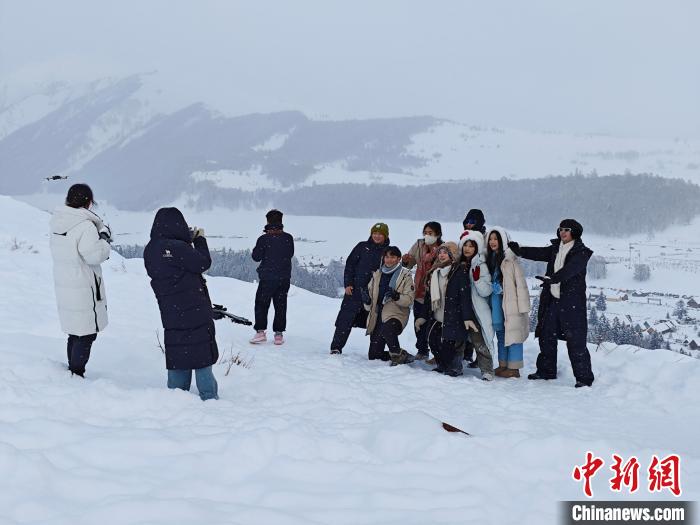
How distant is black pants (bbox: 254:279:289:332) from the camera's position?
8461 millimetres

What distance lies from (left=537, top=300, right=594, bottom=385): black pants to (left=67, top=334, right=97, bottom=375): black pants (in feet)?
17.4

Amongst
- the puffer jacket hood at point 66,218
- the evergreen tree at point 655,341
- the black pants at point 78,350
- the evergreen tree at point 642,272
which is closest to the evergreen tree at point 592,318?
the evergreen tree at point 655,341

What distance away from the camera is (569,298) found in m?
6.64

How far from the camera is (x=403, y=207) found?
178 m

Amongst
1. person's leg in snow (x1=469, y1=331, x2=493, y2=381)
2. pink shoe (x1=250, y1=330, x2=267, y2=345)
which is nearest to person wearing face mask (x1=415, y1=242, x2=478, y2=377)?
person's leg in snow (x1=469, y1=331, x2=493, y2=381)

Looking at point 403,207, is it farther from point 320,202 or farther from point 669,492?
point 669,492

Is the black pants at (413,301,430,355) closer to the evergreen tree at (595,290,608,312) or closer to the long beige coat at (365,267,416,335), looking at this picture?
the long beige coat at (365,267,416,335)

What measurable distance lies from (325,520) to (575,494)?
5.32 feet

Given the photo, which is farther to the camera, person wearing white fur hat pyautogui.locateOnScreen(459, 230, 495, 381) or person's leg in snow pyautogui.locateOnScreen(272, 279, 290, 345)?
person's leg in snow pyautogui.locateOnScreen(272, 279, 290, 345)

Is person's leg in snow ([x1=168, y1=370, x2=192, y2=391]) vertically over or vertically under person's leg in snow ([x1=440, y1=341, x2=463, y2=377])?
over

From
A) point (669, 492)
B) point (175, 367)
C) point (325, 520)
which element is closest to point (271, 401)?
point (175, 367)

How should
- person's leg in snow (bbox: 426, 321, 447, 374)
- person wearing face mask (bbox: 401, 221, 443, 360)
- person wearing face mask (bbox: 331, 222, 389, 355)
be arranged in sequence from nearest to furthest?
person's leg in snow (bbox: 426, 321, 447, 374)
person wearing face mask (bbox: 401, 221, 443, 360)
person wearing face mask (bbox: 331, 222, 389, 355)

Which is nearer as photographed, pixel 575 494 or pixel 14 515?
pixel 14 515

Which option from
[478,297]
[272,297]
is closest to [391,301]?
[478,297]
